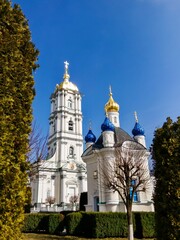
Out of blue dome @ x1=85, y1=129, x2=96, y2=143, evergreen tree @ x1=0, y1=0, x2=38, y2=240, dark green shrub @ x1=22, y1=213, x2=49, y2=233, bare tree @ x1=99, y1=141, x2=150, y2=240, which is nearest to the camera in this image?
evergreen tree @ x1=0, y1=0, x2=38, y2=240

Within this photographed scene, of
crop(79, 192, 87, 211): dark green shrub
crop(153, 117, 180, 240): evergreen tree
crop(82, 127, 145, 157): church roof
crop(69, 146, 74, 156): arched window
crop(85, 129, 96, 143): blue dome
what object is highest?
crop(69, 146, 74, 156): arched window

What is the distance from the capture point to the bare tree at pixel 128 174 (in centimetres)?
1513

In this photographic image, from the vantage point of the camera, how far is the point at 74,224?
16.8 meters

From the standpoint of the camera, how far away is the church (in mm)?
26016

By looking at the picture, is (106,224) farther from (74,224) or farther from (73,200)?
(73,200)

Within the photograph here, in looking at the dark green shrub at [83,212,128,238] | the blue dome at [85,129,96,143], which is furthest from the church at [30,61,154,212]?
the dark green shrub at [83,212,128,238]

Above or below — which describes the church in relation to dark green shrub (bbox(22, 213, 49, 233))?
above

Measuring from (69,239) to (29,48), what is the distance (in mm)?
12411

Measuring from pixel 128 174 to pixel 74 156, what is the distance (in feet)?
142

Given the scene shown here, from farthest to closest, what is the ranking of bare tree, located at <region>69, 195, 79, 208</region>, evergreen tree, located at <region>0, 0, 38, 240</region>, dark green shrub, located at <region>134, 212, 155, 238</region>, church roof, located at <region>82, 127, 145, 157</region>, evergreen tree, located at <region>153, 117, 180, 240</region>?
bare tree, located at <region>69, 195, 79, 208</region> < church roof, located at <region>82, 127, 145, 157</region> < dark green shrub, located at <region>134, 212, 155, 238</region> < evergreen tree, located at <region>153, 117, 180, 240</region> < evergreen tree, located at <region>0, 0, 38, 240</region>

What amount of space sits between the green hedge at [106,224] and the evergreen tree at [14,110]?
1137 cm

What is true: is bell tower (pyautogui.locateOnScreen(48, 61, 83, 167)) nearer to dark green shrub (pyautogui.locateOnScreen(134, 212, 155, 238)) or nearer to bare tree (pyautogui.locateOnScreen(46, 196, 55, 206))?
bare tree (pyautogui.locateOnScreen(46, 196, 55, 206))

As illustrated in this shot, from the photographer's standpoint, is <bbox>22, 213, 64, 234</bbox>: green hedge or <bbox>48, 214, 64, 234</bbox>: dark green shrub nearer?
<bbox>48, 214, 64, 234</bbox>: dark green shrub

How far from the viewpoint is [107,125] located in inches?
1087
